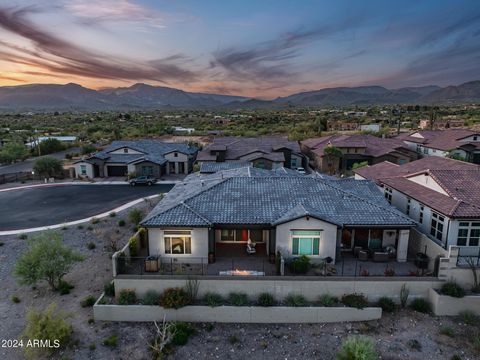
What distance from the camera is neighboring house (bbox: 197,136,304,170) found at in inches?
1909

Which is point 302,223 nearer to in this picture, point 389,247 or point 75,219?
point 389,247

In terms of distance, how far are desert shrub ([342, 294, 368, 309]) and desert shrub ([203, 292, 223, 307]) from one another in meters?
6.87

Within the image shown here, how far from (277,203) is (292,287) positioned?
567 cm

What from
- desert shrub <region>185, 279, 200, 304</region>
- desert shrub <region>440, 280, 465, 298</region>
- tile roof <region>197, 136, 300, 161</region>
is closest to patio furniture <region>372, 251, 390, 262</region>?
desert shrub <region>440, 280, 465, 298</region>

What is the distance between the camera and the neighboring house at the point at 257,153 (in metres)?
48.5

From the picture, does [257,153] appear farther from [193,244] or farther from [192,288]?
[192,288]

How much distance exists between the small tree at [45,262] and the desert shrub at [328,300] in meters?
14.9

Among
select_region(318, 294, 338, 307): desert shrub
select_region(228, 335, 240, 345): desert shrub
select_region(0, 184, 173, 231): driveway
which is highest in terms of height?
select_region(0, 184, 173, 231): driveway

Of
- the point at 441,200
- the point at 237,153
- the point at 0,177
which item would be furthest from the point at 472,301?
the point at 0,177

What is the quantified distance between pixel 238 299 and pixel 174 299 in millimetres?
3469

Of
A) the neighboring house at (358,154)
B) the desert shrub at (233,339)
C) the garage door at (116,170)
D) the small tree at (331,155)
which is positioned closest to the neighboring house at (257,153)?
the neighboring house at (358,154)

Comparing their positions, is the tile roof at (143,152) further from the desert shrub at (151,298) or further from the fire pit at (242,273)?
the fire pit at (242,273)

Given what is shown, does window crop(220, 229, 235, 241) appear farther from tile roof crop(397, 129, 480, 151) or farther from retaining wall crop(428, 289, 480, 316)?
tile roof crop(397, 129, 480, 151)

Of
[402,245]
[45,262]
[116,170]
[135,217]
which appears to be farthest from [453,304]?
[116,170]
